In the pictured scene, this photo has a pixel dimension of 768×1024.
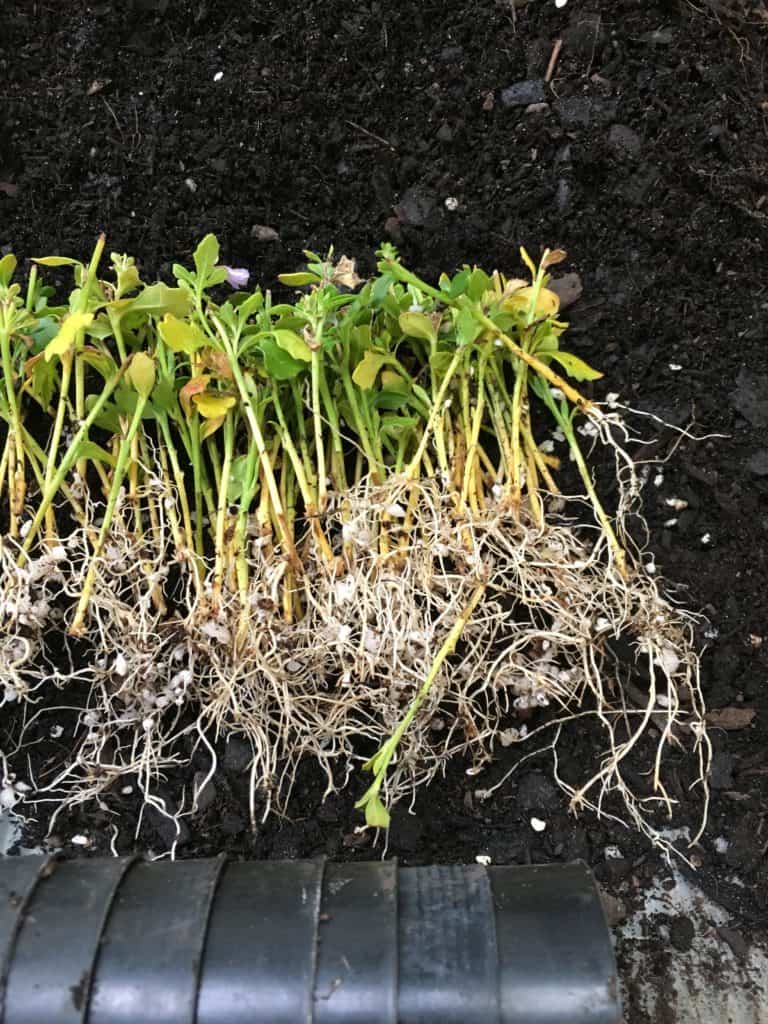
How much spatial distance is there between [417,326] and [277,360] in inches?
8.3

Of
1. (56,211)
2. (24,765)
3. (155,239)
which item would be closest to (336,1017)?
(24,765)

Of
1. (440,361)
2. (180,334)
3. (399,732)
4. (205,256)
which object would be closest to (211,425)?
(180,334)

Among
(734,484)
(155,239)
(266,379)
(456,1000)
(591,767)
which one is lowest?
(591,767)

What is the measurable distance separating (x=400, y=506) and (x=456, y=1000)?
0.64 m

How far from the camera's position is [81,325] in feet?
3.64

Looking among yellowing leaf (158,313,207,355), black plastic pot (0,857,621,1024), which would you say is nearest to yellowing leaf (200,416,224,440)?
yellowing leaf (158,313,207,355)

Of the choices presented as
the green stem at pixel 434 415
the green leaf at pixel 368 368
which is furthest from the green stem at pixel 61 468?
the green stem at pixel 434 415

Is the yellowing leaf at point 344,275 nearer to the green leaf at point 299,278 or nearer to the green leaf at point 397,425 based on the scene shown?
the green leaf at point 299,278

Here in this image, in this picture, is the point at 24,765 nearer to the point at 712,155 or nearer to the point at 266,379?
the point at 266,379

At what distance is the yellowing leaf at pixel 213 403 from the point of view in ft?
3.87

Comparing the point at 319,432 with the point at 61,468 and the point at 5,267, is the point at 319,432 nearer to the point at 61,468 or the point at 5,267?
the point at 61,468

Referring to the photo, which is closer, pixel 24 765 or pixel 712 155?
pixel 24 765

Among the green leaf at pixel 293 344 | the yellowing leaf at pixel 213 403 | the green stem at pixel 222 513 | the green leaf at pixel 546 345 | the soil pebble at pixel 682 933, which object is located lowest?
the soil pebble at pixel 682 933

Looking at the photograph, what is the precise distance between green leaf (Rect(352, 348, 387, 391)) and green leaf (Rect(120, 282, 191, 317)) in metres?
0.27
